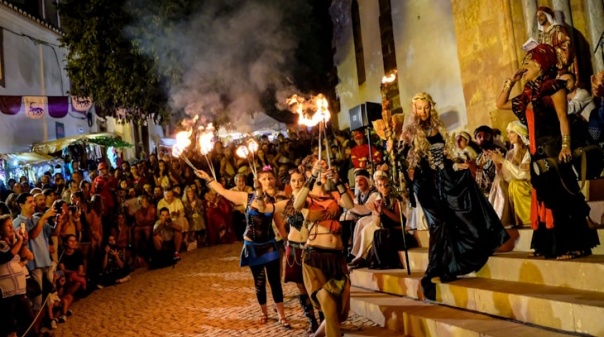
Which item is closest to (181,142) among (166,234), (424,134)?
(424,134)

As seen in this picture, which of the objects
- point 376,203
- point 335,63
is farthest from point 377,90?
point 376,203

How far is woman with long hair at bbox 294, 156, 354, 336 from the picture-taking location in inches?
191

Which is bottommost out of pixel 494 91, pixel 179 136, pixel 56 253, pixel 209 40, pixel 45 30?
pixel 56 253

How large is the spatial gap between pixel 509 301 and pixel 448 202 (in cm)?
→ 115

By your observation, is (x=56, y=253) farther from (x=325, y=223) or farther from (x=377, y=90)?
(x=377, y=90)

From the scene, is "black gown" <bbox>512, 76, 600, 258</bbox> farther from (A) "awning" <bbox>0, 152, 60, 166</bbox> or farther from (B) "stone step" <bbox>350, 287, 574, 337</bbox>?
(A) "awning" <bbox>0, 152, 60, 166</bbox>

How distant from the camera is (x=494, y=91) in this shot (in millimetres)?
8906

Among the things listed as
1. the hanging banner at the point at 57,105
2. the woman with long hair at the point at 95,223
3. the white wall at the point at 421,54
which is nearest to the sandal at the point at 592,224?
the white wall at the point at 421,54

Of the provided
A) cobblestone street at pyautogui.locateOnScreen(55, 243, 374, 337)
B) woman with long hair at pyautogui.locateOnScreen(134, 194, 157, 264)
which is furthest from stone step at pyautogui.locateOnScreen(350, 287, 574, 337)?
woman with long hair at pyautogui.locateOnScreen(134, 194, 157, 264)

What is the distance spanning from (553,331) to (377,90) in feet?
39.7

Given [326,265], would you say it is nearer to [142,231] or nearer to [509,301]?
[509,301]

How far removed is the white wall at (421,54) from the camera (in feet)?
36.2

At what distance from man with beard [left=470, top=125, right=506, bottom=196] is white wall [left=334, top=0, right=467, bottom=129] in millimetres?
3070

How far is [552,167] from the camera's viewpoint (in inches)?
176
